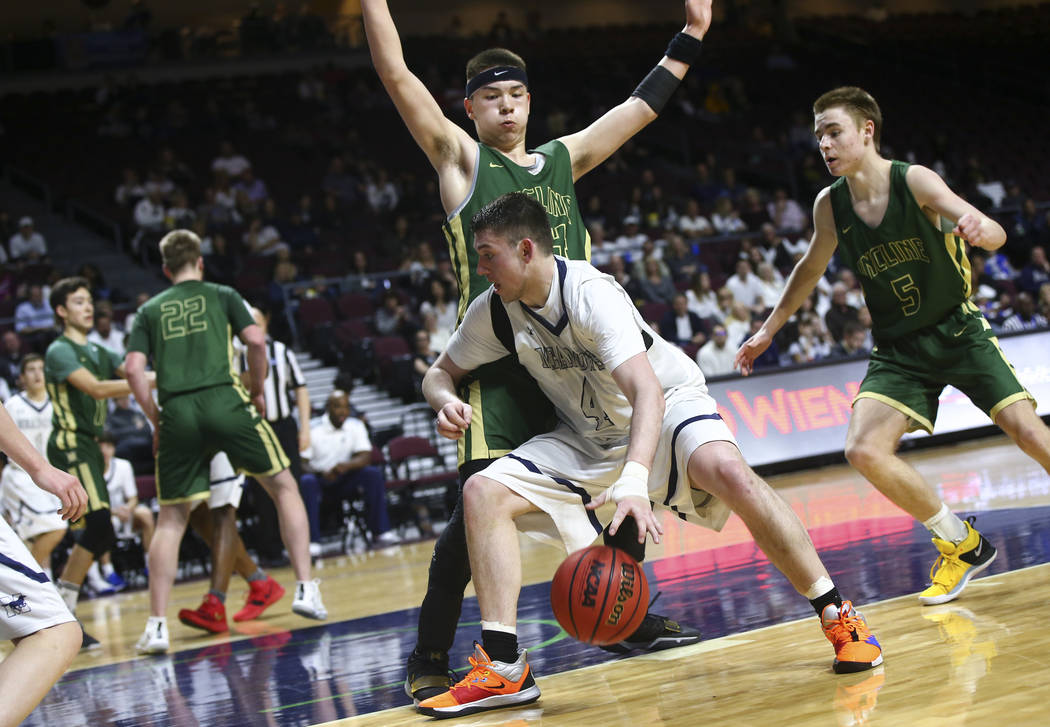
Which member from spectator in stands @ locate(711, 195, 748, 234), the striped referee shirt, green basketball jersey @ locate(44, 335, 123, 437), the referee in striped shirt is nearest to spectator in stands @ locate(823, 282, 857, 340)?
spectator in stands @ locate(711, 195, 748, 234)

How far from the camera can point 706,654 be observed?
4020 mm

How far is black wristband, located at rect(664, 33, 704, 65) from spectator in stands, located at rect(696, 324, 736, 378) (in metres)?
7.13

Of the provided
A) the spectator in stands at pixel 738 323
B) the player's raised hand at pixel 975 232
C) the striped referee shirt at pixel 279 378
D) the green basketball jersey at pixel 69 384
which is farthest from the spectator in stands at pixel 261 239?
the player's raised hand at pixel 975 232

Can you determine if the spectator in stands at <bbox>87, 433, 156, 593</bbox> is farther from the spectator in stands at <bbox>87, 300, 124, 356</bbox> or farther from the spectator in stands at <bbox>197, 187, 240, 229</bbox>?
the spectator in stands at <bbox>197, 187, 240, 229</bbox>

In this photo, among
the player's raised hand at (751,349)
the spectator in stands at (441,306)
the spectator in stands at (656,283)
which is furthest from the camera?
the spectator in stands at (656,283)

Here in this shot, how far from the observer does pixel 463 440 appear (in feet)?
12.8

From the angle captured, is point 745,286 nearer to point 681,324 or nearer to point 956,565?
point 681,324

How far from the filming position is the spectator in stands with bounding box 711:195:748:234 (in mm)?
16312

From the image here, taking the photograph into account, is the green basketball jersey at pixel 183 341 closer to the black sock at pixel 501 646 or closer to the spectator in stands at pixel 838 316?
the black sock at pixel 501 646

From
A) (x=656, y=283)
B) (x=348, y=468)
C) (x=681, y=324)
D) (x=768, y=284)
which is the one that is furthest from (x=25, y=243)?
(x=768, y=284)

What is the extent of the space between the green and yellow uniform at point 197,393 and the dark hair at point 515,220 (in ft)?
9.58

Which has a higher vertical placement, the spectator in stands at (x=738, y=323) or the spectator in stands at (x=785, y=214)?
the spectator in stands at (x=785, y=214)

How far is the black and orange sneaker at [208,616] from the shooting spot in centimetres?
618

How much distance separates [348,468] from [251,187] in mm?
7121
